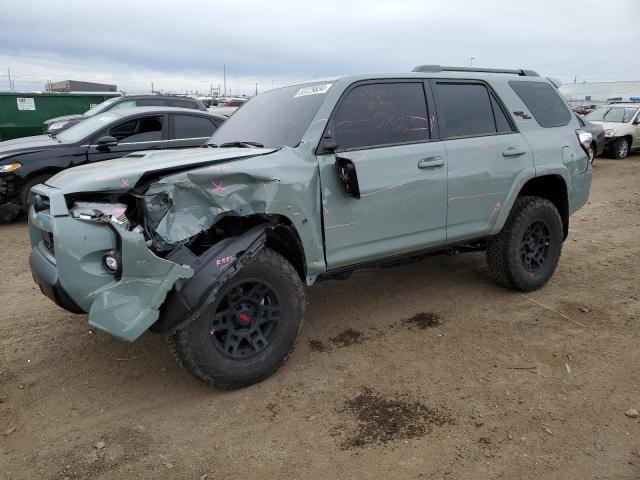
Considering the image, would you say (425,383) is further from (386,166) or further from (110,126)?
(110,126)

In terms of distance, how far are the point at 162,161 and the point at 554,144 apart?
11.3ft

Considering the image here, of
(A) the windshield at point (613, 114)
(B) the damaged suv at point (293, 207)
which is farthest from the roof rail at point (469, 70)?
(A) the windshield at point (613, 114)

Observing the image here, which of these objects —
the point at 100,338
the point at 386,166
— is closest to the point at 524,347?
the point at 386,166

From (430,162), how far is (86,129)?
568cm

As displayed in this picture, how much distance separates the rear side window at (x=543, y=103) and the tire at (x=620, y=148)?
11795 millimetres

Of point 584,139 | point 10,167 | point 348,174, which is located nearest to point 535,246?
point 584,139

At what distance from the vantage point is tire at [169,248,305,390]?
292 centimetres

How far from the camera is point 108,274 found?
271 centimetres

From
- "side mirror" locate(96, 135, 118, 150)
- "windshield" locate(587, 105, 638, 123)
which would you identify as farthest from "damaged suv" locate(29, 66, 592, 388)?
"windshield" locate(587, 105, 638, 123)

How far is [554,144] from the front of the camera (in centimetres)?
460

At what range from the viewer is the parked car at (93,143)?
6.75 metres

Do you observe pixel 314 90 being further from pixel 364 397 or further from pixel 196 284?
pixel 364 397

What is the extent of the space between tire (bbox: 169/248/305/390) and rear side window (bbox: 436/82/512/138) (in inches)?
71.0

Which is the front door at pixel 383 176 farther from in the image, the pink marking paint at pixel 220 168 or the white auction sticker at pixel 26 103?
the white auction sticker at pixel 26 103
